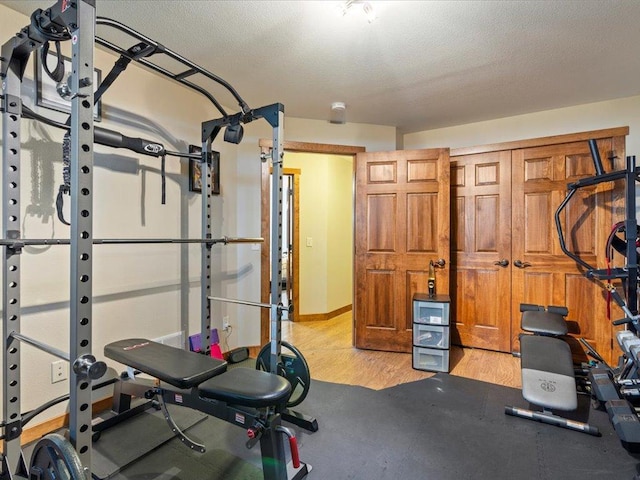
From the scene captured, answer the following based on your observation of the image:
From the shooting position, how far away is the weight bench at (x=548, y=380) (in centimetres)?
203

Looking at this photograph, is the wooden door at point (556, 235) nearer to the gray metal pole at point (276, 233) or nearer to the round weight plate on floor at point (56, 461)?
the gray metal pole at point (276, 233)

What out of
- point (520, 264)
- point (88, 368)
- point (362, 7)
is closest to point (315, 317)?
point (520, 264)

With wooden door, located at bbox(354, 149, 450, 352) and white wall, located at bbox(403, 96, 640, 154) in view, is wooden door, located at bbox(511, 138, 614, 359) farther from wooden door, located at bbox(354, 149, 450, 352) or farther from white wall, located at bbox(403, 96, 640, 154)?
wooden door, located at bbox(354, 149, 450, 352)

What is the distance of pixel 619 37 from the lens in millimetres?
2090

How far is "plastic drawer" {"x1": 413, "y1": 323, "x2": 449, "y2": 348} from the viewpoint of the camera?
9.73 feet

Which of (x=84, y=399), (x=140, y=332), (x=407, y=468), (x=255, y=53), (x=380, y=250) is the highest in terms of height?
(x=255, y=53)

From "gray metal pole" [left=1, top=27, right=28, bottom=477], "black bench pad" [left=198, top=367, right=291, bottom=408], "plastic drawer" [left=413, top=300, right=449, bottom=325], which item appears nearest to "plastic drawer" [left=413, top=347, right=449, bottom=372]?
"plastic drawer" [left=413, top=300, right=449, bottom=325]

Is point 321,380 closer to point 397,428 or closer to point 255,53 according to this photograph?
point 397,428

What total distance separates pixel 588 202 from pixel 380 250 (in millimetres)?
1819

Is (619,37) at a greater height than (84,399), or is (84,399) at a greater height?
(619,37)

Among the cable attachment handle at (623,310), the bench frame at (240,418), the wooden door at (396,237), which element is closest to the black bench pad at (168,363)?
the bench frame at (240,418)

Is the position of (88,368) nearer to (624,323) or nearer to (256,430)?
(256,430)

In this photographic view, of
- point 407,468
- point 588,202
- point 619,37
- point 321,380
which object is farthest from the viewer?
point 588,202

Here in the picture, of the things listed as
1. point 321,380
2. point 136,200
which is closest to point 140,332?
→ point 136,200
